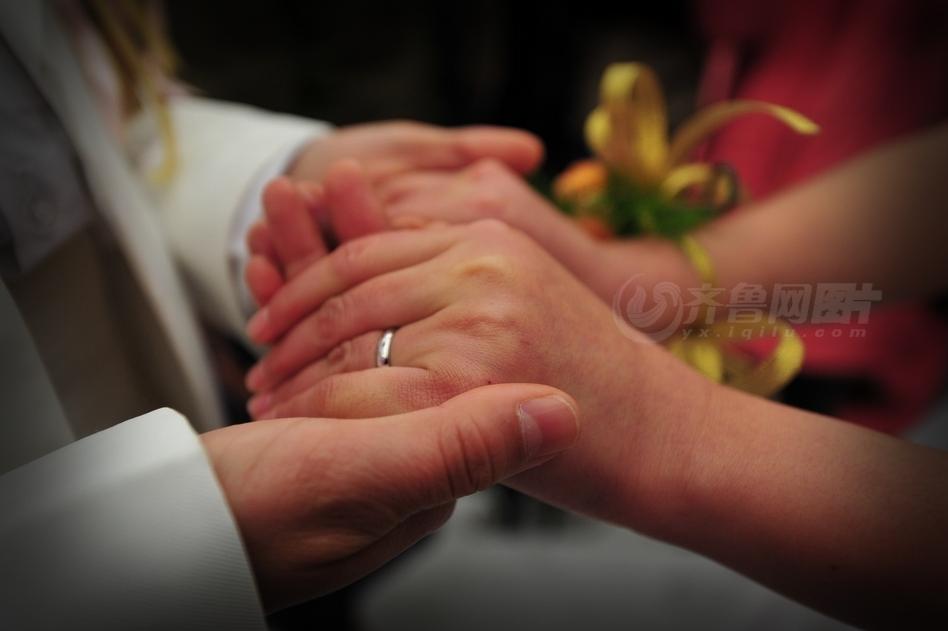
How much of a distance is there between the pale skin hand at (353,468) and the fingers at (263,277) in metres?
0.18

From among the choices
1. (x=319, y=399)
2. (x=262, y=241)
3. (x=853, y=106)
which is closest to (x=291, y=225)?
(x=262, y=241)

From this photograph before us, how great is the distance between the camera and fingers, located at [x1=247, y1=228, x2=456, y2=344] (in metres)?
0.45

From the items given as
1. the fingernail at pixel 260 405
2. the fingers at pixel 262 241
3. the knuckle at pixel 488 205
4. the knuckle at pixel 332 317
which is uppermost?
the knuckle at pixel 488 205

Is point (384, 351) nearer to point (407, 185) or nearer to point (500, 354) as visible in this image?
point (500, 354)

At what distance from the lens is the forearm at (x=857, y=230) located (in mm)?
545

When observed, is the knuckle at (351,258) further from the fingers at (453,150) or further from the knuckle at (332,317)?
the fingers at (453,150)

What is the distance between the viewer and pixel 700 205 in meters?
0.59

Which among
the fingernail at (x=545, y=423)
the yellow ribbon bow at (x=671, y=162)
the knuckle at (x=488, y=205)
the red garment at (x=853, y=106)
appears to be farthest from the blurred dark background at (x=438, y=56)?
the fingernail at (x=545, y=423)

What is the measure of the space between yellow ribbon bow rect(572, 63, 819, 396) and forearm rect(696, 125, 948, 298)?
0.11 ft

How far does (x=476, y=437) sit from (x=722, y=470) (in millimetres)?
181

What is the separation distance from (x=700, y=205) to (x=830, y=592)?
1.09ft

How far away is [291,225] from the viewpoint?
0.48 meters

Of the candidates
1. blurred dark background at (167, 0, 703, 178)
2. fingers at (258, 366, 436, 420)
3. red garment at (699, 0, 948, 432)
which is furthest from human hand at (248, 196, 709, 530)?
blurred dark background at (167, 0, 703, 178)

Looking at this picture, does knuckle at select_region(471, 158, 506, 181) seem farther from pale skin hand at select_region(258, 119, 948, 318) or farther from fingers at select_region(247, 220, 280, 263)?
fingers at select_region(247, 220, 280, 263)
